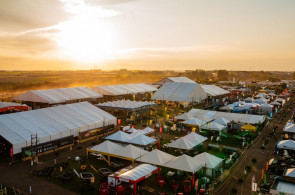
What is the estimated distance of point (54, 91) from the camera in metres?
51.2

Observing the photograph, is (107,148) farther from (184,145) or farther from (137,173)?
(184,145)

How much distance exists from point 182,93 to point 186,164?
40425mm

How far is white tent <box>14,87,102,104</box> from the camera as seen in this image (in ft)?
153

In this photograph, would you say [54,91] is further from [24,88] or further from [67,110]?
[24,88]

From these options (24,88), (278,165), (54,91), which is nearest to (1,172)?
(278,165)

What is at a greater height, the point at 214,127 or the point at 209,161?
the point at 214,127

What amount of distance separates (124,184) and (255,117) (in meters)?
27.5

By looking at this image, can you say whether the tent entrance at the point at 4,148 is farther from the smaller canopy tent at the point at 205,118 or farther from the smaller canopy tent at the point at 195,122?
the smaller canopy tent at the point at 205,118

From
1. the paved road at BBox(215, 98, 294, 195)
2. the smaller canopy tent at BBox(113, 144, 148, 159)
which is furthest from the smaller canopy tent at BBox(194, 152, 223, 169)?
the smaller canopy tent at BBox(113, 144, 148, 159)

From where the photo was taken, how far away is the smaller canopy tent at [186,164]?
58.2ft

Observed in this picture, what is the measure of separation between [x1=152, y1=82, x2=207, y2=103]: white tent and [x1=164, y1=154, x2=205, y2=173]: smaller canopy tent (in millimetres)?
36201

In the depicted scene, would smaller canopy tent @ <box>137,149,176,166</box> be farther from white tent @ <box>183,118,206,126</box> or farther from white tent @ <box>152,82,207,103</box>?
white tent @ <box>152,82,207,103</box>

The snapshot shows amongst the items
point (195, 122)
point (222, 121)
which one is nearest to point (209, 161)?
point (195, 122)

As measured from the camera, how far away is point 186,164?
18.0 metres
